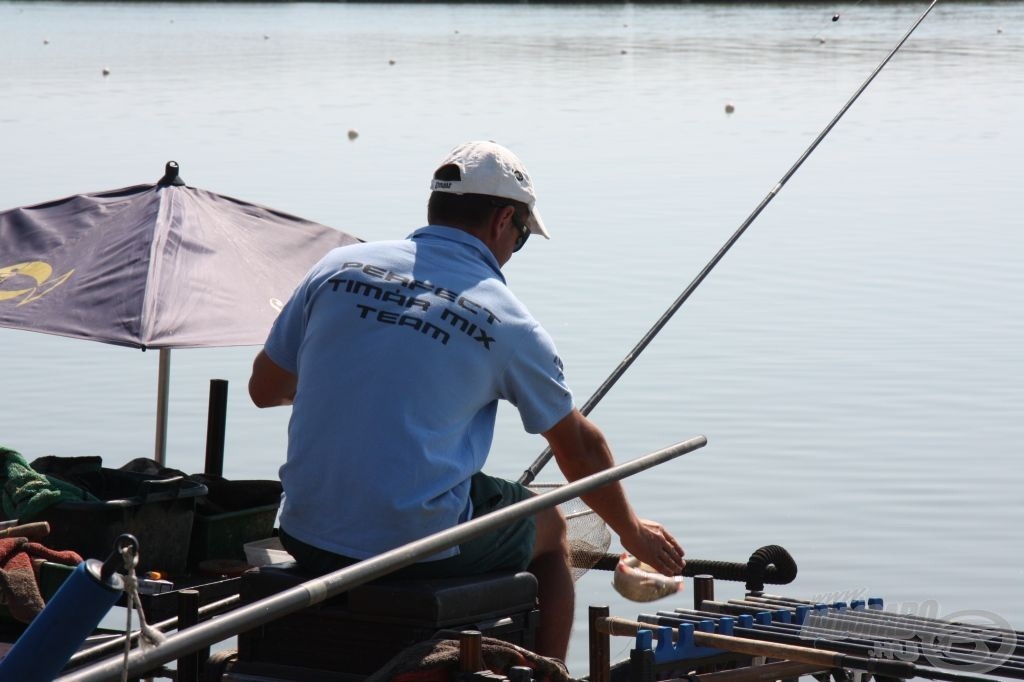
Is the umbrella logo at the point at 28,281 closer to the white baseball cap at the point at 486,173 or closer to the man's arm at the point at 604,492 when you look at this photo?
the white baseball cap at the point at 486,173

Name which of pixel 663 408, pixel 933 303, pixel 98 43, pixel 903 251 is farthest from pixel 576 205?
pixel 98 43

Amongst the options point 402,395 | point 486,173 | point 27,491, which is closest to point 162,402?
point 27,491

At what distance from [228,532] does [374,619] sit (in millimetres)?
1340

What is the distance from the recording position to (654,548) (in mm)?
3504

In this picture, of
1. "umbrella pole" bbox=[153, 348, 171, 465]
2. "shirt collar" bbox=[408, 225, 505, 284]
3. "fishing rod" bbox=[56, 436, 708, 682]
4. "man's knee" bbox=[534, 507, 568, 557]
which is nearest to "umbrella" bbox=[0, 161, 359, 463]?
"umbrella pole" bbox=[153, 348, 171, 465]

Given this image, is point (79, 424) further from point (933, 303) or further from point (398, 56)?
point (398, 56)

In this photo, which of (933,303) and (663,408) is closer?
(663,408)

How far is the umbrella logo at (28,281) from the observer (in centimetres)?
467

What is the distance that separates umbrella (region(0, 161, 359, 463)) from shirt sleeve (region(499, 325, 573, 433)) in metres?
1.33

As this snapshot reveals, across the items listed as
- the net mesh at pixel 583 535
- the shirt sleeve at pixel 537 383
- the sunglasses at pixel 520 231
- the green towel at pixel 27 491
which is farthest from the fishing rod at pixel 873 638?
the green towel at pixel 27 491

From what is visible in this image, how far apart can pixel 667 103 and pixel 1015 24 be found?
21.4 metres

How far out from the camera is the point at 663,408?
867 cm

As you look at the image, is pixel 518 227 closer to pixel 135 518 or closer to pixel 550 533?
pixel 550 533

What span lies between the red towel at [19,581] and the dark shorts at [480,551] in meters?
0.79
